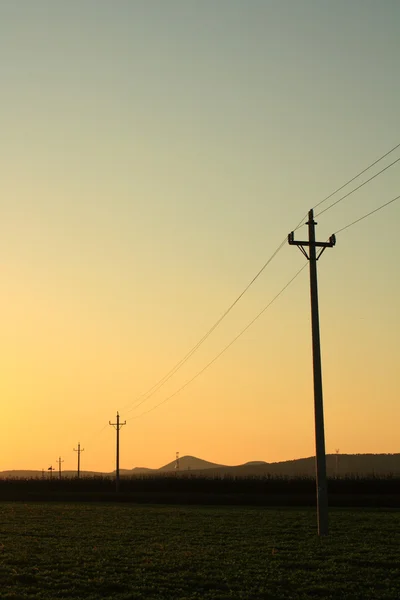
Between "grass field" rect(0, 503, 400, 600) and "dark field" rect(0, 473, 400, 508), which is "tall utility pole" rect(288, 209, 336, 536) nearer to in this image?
"grass field" rect(0, 503, 400, 600)

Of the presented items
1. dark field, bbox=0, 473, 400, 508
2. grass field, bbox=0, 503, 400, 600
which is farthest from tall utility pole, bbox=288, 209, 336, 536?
dark field, bbox=0, 473, 400, 508

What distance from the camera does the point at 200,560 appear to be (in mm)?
26453

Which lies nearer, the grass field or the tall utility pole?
the grass field

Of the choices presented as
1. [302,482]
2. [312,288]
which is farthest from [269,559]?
[302,482]

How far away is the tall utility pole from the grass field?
1224 millimetres

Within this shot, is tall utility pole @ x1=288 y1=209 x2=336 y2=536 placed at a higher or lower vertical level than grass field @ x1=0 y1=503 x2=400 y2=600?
higher

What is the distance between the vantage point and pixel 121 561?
2625cm

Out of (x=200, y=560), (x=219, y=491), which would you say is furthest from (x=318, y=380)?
(x=219, y=491)

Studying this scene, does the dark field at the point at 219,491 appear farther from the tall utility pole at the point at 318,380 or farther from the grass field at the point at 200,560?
the tall utility pole at the point at 318,380

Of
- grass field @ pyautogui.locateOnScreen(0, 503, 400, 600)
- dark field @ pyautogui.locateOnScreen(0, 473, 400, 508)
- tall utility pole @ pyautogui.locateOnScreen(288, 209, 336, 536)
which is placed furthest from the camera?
dark field @ pyautogui.locateOnScreen(0, 473, 400, 508)

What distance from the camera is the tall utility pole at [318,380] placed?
32.4 meters

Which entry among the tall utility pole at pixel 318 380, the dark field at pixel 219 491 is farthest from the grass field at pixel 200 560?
the dark field at pixel 219 491

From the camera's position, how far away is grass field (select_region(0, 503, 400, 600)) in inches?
842

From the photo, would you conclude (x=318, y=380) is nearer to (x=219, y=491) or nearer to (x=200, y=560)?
(x=200, y=560)
